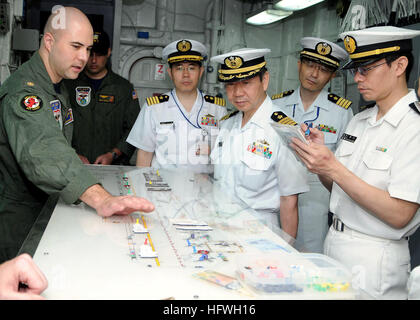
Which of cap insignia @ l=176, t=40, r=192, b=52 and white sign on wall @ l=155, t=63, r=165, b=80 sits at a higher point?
cap insignia @ l=176, t=40, r=192, b=52

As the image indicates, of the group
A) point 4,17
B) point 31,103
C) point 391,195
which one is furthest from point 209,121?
point 4,17

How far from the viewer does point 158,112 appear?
3422mm

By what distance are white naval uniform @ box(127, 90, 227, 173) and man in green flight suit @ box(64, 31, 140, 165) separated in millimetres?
895

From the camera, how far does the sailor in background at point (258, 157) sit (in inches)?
96.3

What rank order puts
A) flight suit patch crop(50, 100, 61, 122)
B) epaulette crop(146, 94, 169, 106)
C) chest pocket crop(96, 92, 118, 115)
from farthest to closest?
1. chest pocket crop(96, 92, 118, 115)
2. epaulette crop(146, 94, 169, 106)
3. flight suit patch crop(50, 100, 61, 122)

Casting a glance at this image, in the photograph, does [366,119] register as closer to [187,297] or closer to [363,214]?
[363,214]

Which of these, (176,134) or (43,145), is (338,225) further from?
(176,134)

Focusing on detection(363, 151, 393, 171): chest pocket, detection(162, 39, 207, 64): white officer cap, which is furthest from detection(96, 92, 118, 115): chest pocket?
detection(363, 151, 393, 171): chest pocket

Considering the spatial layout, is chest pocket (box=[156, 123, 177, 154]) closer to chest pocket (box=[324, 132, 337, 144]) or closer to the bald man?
the bald man

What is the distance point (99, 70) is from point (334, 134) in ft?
7.52

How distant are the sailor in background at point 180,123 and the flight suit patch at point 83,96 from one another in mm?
1158

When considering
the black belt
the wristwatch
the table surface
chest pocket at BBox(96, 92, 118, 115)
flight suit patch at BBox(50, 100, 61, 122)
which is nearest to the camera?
the table surface

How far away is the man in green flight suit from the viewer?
14.0 ft

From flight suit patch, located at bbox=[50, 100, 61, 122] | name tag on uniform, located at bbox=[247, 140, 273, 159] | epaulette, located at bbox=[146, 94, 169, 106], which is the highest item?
epaulette, located at bbox=[146, 94, 169, 106]
